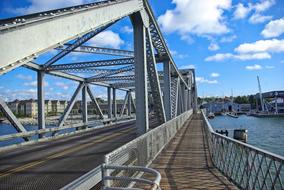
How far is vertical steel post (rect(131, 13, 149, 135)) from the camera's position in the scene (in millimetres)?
15133

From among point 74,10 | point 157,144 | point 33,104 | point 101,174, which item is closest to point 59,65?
point 157,144

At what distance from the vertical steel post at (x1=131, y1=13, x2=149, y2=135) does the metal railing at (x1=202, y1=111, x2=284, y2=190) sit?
451 cm

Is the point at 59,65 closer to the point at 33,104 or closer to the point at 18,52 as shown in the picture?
the point at 18,52

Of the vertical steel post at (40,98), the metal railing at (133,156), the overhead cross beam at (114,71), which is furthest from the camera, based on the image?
the overhead cross beam at (114,71)

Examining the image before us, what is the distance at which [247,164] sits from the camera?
763 centimetres

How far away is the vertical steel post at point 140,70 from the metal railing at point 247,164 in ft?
14.8

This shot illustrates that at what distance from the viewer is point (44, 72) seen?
2492cm

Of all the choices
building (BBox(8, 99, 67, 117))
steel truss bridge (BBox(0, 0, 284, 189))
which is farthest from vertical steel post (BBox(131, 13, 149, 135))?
building (BBox(8, 99, 67, 117))

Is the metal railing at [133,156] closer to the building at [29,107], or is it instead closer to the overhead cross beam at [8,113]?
the overhead cross beam at [8,113]

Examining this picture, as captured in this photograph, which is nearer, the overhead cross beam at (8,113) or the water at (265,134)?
the overhead cross beam at (8,113)

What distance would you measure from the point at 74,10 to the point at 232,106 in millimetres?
167502

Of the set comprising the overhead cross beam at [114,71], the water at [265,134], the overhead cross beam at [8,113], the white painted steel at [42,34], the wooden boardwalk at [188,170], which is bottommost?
the water at [265,134]

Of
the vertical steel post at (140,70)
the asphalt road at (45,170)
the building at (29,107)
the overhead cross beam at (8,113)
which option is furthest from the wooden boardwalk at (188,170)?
the building at (29,107)

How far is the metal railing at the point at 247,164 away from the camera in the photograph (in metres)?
6.06
